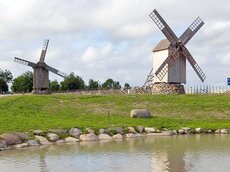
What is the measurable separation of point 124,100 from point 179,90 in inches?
641

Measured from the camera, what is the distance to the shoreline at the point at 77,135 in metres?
28.2

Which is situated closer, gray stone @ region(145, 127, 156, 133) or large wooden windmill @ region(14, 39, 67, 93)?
gray stone @ region(145, 127, 156, 133)

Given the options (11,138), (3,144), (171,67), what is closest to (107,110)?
(11,138)

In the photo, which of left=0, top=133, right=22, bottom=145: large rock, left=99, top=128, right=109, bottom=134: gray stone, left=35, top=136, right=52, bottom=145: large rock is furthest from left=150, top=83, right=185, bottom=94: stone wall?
left=0, top=133, right=22, bottom=145: large rock

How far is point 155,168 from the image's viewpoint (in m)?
20.2

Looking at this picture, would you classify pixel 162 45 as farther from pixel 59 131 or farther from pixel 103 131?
pixel 59 131

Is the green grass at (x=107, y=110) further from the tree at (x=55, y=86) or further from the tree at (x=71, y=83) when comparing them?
the tree at (x=55, y=86)

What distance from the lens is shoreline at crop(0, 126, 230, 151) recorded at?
1111 inches

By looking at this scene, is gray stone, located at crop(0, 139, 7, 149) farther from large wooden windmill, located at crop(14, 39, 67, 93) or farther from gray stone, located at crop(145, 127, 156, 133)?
large wooden windmill, located at crop(14, 39, 67, 93)

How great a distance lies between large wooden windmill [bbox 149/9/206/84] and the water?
3269 cm

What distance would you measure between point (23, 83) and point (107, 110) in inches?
2591

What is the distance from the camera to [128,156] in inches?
942

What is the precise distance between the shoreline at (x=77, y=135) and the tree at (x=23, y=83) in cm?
7455

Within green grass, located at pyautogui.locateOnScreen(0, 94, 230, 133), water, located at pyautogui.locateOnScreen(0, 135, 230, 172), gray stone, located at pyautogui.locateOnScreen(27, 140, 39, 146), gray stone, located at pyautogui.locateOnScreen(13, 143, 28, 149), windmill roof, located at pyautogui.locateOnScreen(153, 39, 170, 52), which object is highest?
windmill roof, located at pyautogui.locateOnScreen(153, 39, 170, 52)
